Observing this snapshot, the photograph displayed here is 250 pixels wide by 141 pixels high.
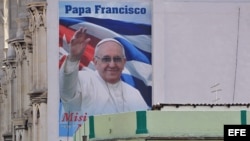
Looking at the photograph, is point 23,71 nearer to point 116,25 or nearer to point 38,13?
point 38,13

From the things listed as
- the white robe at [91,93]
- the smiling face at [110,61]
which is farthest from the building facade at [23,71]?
the smiling face at [110,61]

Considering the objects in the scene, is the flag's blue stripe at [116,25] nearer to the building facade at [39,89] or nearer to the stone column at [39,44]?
the building facade at [39,89]

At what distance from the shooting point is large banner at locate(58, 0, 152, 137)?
10019 centimetres

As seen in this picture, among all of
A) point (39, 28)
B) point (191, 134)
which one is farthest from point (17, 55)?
point (191, 134)

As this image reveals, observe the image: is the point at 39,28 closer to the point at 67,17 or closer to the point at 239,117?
the point at 67,17

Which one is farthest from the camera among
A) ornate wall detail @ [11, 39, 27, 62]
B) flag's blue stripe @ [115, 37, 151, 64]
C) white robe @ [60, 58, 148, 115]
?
ornate wall detail @ [11, 39, 27, 62]

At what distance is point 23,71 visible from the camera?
391 ft

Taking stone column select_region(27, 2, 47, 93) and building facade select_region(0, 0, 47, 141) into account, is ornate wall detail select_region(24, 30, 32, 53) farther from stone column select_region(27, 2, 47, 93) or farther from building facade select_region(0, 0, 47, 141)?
stone column select_region(27, 2, 47, 93)

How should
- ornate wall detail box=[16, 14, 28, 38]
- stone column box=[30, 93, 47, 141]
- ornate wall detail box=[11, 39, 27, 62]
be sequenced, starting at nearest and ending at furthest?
stone column box=[30, 93, 47, 141]
ornate wall detail box=[16, 14, 28, 38]
ornate wall detail box=[11, 39, 27, 62]

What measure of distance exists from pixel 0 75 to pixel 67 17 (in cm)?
4386

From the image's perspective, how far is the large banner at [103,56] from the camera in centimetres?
10019

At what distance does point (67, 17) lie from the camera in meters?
100

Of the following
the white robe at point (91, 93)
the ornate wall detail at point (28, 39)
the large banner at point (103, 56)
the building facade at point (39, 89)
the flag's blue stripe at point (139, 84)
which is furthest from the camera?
the ornate wall detail at point (28, 39)

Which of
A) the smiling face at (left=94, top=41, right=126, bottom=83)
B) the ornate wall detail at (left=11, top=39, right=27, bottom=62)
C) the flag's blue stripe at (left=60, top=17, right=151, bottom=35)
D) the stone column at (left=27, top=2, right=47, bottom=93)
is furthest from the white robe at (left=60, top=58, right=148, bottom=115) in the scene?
the ornate wall detail at (left=11, top=39, right=27, bottom=62)
